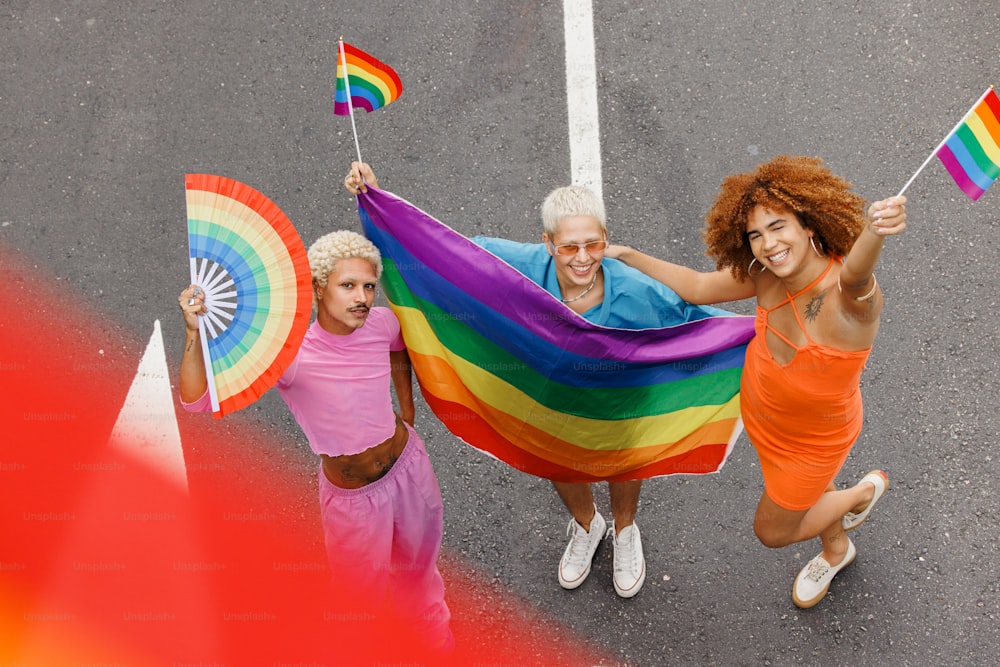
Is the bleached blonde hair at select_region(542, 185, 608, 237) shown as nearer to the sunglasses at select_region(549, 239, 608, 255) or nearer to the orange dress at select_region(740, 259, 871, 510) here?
the sunglasses at select_region(549, 239, 608, 255)

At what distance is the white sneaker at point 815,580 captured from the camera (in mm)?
4020

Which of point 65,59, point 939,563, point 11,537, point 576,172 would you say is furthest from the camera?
point 65,59

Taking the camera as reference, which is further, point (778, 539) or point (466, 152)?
point (466, 152)

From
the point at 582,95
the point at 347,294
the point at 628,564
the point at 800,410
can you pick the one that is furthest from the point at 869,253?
the point at 582,95

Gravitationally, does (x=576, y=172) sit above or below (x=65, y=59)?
below

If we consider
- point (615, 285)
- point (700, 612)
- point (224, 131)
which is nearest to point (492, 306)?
point (615, 285)

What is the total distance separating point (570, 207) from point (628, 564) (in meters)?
1.87

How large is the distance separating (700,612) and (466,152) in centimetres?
292

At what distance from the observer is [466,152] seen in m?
5.31

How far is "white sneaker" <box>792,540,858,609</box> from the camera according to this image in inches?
158

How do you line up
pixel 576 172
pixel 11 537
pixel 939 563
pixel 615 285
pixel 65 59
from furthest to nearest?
pixel 65 59
pixel 576 172
pixel 11 537
pixel 939 563
pixel 615 285

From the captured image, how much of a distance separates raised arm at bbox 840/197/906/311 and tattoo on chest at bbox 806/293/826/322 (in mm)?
122

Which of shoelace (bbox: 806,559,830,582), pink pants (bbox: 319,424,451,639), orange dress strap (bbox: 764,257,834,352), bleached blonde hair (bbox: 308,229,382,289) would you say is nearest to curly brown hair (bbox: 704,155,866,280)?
orange dress strap (bbox: 764,257,834,352)

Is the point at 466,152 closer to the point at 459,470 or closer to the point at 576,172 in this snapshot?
the point at 576,172
